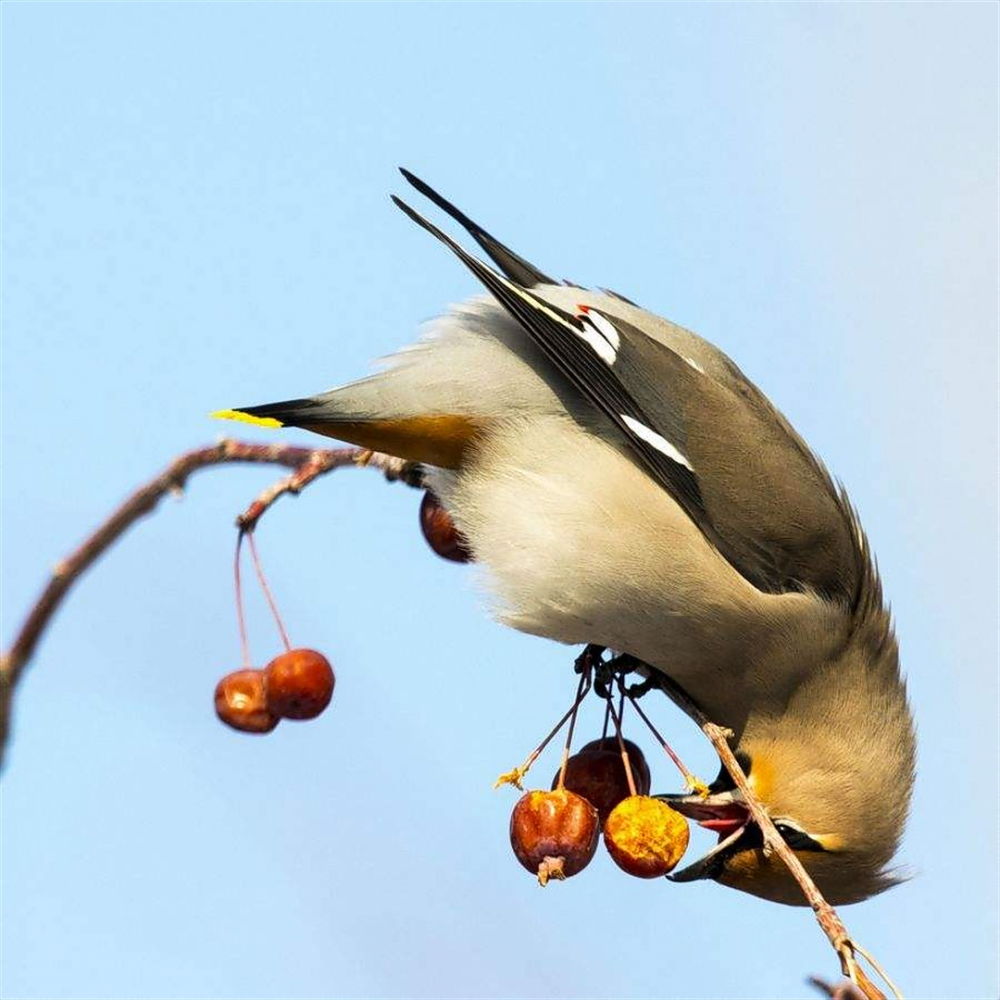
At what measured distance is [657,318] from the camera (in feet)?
13.3

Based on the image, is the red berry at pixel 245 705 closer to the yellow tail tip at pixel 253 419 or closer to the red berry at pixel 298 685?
the red berry at pixel 298 685

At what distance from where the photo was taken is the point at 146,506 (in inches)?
96.7

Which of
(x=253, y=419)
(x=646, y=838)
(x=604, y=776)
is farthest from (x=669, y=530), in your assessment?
(x=253, y=419)

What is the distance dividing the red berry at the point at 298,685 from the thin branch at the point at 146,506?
317mm

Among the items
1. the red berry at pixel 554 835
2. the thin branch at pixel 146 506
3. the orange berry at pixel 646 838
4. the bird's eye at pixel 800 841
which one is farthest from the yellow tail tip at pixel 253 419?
the bird's eye at pixel 800 841

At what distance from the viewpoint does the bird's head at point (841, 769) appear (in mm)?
3646

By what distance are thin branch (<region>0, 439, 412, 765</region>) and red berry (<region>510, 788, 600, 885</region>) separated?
80 cm

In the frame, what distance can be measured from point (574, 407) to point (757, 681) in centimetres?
79

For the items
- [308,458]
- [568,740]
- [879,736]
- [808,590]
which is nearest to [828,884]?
[879,736]

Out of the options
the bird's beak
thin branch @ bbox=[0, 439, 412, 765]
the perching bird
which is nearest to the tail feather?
the perching bird

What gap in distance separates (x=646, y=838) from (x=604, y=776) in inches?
9.7

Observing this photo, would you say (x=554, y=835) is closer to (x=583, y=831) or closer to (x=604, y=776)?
(x=583, y=831)

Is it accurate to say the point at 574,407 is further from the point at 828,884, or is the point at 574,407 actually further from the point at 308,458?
the point at 828,884

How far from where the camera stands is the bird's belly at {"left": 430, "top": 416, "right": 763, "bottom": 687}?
142 inches
